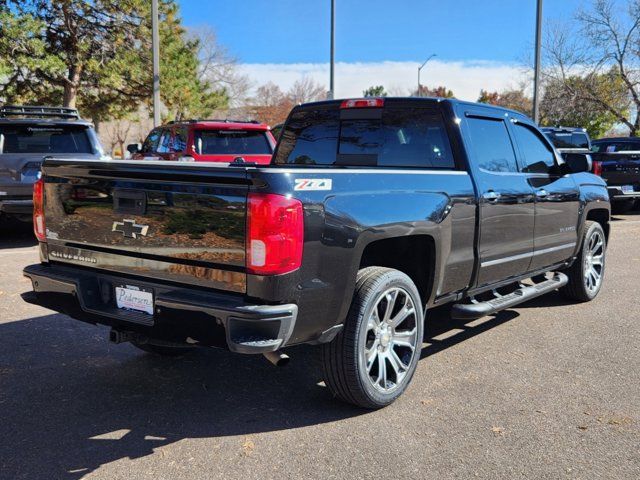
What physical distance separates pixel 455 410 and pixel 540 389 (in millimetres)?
748

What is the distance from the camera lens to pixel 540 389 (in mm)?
4180

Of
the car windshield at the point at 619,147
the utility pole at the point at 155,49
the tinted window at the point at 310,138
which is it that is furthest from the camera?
the utility pole at the point at 155,49

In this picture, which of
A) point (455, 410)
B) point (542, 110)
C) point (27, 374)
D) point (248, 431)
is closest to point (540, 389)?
point (455, 410)

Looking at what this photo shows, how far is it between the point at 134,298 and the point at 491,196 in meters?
2.69

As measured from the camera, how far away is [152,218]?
133 inches

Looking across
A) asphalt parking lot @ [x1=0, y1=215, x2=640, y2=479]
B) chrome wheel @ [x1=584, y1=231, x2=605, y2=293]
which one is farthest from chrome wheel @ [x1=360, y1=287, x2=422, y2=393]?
chrome wheel @ [x1=584, y1=231, x2=605, y2=293]

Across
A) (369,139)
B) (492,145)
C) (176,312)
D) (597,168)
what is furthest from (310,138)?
(597,168)

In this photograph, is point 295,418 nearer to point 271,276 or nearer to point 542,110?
point 271,276

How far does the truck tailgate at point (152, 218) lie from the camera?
313 centimetres

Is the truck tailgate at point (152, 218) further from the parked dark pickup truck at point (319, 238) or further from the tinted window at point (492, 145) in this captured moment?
the tinted window at point (492, 145)

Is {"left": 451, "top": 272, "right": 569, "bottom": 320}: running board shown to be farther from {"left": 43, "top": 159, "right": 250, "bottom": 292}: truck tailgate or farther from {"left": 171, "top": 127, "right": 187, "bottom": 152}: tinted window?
{"left": 171, "top": 127, "right": 187, "bottom": 152}: tinted window

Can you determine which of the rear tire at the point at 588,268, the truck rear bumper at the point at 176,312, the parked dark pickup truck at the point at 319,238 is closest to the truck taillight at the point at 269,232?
the parked dark pickup truck at the point at 319,238

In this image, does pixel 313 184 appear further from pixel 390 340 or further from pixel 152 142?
pixel 152 142

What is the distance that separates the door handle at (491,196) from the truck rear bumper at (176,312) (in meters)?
2.08
